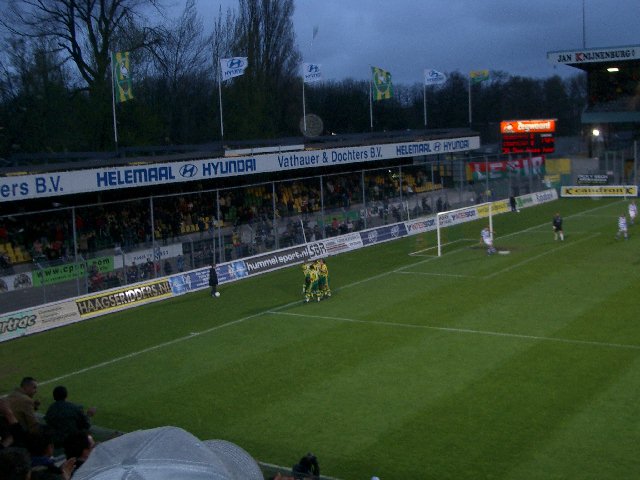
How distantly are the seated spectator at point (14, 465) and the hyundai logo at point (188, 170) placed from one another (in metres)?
30.3

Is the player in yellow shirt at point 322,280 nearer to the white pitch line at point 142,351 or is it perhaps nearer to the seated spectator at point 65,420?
the white pitch line at point 142,351

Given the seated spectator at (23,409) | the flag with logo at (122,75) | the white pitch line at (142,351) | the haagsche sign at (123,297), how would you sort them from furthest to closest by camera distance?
the flag with logo at (122,75) < the haagsche sign at (123,297) < the white pitch line at (142,351) < the seated spectator at (23,409)

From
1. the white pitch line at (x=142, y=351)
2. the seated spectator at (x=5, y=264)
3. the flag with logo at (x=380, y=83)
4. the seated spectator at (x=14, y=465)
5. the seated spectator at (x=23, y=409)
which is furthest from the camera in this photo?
the flag with logo at (x=380, y=83)

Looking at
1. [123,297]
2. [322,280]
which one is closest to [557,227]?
[322,280]

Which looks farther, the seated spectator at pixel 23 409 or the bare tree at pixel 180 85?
the bare tree at pixel 180 85

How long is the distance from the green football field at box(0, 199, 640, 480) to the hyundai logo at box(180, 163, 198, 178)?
5819mm

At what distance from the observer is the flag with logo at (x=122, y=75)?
37.2m

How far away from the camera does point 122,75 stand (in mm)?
37219

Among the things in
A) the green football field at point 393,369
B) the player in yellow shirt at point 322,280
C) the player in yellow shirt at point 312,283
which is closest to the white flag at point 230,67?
the green football field at point 393,369

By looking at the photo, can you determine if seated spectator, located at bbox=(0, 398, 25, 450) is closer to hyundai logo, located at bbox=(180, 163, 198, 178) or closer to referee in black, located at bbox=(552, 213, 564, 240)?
hyundai logo, located at bbox=(180, 163, 198, 178)

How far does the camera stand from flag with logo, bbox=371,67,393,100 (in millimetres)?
52281

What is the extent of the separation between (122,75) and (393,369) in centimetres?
2360

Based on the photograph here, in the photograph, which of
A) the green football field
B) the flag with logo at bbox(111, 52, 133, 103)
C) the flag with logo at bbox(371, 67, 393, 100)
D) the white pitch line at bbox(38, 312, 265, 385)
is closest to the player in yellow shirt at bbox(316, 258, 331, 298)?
the green football field

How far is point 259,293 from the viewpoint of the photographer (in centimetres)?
3030
